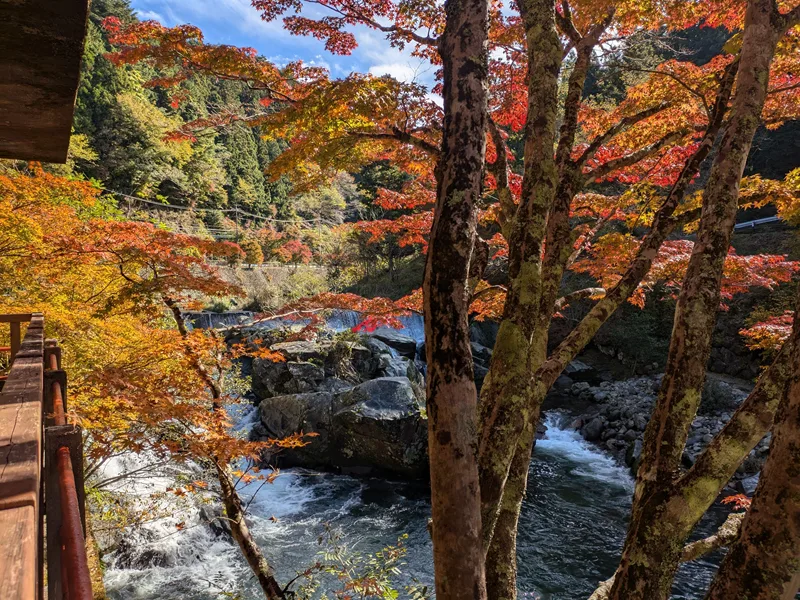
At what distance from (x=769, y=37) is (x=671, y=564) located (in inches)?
121

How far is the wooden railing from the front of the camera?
23.0 inches

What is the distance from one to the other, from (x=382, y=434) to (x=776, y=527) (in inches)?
335

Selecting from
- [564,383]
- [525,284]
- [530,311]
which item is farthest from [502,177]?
[564,383]

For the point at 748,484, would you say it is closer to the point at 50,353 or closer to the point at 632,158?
the point at 632,158

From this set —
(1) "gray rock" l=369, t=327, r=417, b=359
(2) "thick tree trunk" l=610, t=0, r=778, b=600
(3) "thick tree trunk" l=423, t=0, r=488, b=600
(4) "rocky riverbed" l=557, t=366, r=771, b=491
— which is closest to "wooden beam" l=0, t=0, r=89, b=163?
(3) "thick tree trunk" l=423, t=0, r=488, b=600

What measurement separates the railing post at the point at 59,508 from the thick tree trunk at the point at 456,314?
1.38 metres

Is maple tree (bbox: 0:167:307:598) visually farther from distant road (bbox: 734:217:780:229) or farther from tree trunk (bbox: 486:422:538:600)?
distant road (bbox: 734:217:780:229)

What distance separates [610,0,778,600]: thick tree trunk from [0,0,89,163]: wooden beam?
2944mm

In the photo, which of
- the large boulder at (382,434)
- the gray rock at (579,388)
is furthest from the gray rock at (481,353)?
the large boulder at (382,434)

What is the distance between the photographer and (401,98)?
4.10m

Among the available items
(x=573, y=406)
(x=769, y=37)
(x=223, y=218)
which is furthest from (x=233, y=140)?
(x=769, y=37)

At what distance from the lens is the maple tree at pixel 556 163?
2.36m

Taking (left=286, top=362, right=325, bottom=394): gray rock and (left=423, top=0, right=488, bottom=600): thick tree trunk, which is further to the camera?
(left=286, top=362, right=325, bottom=394): gray rock

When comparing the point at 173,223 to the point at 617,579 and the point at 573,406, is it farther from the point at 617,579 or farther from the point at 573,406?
the point at 617,579
